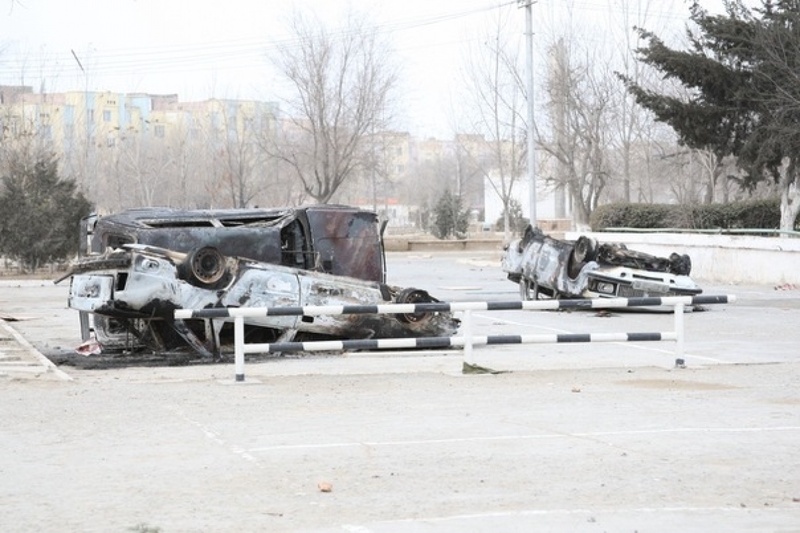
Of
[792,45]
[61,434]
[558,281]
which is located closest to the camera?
[61,434]

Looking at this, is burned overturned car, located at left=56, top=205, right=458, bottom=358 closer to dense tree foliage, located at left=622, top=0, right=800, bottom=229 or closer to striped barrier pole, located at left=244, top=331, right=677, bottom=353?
striped barrier pole, located at left=244, top=331, right=677, bottom=353

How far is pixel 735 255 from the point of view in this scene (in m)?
37.7

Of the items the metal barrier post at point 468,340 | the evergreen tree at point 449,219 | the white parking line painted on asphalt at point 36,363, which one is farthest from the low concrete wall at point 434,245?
the metal barrier post at point 468,340

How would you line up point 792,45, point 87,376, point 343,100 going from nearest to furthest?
point 87,376, point 792,45, point 343,100

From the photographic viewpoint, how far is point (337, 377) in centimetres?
1427

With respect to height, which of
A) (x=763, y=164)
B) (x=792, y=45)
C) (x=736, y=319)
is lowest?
(x=736, y=319)

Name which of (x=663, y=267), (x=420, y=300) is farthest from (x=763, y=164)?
(x=420, y=300)

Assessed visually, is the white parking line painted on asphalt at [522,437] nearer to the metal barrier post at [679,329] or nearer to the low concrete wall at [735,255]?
the metal barrier post at [679,329]

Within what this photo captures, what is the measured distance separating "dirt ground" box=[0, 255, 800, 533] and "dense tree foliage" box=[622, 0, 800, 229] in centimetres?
2024

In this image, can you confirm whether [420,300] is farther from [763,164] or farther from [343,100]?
[343,100]

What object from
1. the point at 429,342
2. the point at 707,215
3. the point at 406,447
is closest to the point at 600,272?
the point at 429,342

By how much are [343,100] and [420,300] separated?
46334mm

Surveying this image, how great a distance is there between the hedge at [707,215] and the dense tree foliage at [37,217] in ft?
66.7

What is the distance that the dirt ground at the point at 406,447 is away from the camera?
7281mm
